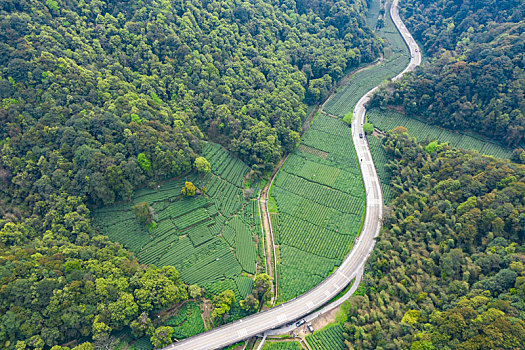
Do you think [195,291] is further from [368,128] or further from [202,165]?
[368,128]

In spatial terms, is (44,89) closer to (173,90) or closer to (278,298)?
(173,90)

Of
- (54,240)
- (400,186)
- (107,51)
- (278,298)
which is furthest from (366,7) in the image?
(54,240)

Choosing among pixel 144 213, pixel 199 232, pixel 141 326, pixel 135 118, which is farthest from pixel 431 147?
pixel 141 326

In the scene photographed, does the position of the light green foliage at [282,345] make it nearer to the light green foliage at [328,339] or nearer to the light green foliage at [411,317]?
the light green foliage at [328,339]

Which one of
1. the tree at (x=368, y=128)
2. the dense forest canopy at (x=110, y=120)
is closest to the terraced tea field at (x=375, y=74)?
the dense forest canopy at (x=110, y=120)

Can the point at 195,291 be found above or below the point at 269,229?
below

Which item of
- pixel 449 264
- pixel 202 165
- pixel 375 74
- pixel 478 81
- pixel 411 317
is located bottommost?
pixel 411 317
